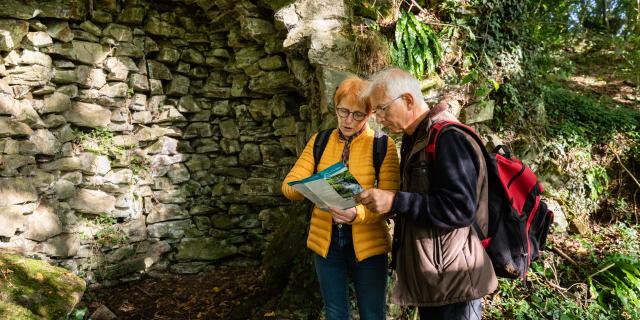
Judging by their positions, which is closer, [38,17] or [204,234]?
[38,17]

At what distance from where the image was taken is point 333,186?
79.8 inches

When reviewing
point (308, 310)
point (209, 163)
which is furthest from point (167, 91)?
point (308, 310)

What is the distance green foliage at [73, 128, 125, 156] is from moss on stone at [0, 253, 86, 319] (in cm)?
144

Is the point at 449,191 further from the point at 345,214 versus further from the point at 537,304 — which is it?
the point at 537,304

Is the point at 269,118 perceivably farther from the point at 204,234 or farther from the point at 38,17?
the point at 38,17

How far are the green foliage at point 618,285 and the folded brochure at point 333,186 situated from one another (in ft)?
10.9

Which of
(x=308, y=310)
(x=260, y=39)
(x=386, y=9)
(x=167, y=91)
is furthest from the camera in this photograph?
(x=167, y=91)

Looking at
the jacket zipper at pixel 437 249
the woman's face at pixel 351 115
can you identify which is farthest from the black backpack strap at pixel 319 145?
the jacket zipper at pixel 437 249

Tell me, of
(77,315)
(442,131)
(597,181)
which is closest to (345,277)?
(442,131)

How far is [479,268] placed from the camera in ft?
6.05

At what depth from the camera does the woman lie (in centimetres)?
234

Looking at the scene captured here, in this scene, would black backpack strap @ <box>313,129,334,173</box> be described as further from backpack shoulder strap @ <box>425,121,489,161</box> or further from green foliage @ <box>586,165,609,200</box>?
green foliage @ <box>586,165,609,200</box>

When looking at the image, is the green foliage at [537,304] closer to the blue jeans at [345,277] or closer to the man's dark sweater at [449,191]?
the blue jeans at [345,277]

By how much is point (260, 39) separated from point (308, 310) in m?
2.92
